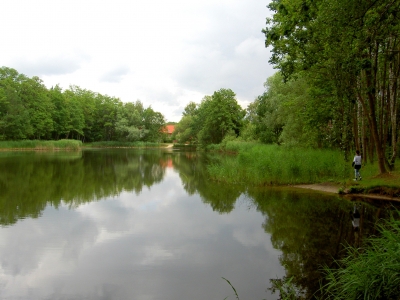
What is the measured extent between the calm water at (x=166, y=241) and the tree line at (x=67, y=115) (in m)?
44.8

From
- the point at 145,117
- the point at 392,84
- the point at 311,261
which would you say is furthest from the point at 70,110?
the point at 311,261

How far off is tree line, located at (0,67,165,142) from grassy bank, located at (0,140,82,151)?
5.19 feet

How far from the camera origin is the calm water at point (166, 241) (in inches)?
224

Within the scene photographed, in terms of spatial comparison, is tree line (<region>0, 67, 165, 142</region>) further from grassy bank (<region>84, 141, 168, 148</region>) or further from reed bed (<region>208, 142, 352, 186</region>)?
reed bed (<region>208, 142, 352, 186</region>)

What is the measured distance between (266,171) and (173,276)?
1120 centimetres

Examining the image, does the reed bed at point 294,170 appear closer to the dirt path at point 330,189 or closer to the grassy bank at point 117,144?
the dirt path at point 330,189

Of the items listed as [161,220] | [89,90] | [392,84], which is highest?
[89,90]

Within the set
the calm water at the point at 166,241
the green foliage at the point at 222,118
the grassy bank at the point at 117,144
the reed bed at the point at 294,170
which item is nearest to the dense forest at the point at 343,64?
the reed bed at the point at 294,170

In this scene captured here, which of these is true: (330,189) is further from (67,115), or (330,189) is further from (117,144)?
(117,144)

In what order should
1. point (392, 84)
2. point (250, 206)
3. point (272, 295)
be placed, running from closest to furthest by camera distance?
point (272, 295) < point (250, 206) < point (392, 84)

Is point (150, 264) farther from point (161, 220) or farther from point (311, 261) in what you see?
point (161, 220)

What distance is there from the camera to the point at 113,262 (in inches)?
265

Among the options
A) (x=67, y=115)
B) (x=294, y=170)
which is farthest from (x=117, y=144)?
(x=294, y=170)

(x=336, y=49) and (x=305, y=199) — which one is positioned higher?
(x=336, y=49)
